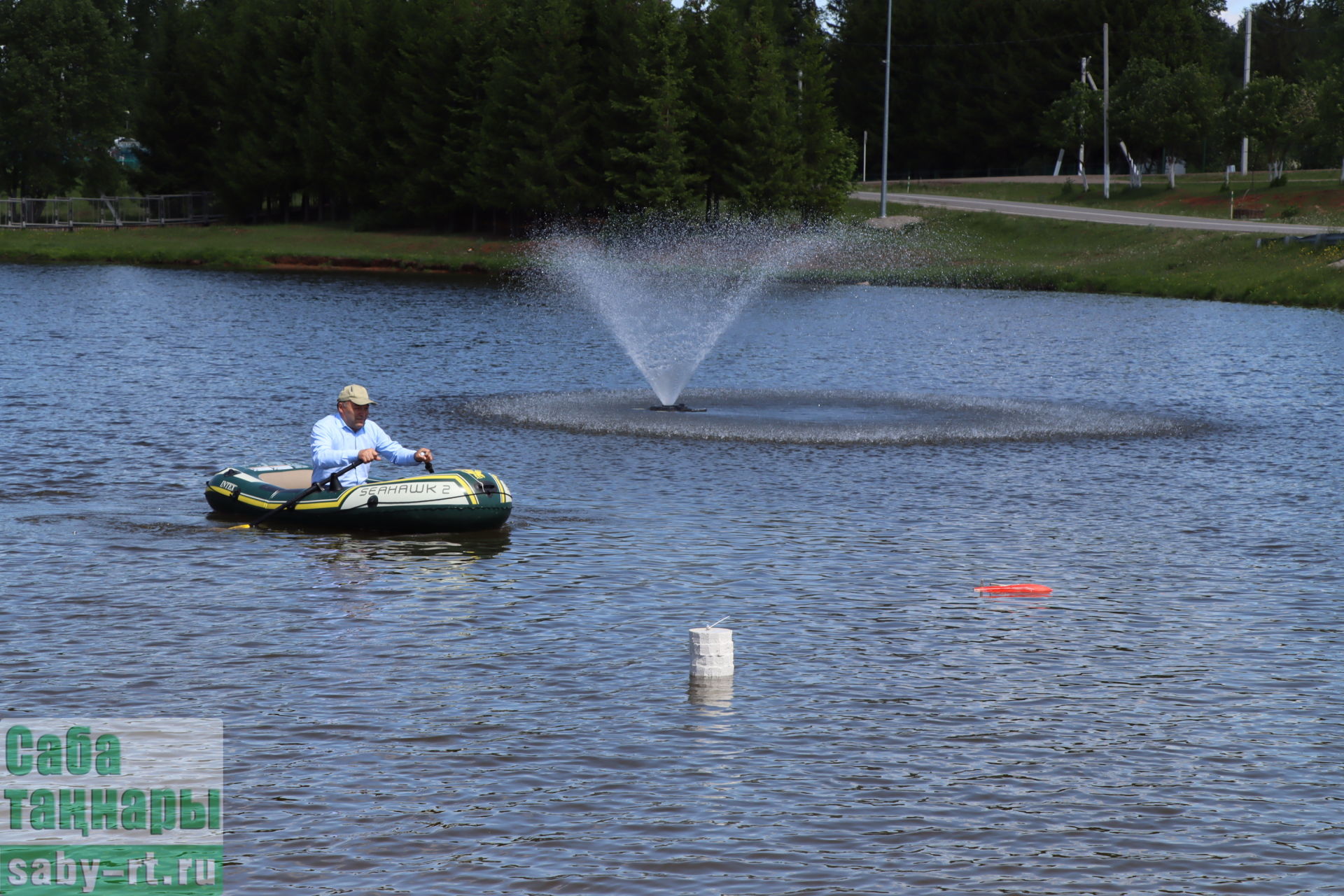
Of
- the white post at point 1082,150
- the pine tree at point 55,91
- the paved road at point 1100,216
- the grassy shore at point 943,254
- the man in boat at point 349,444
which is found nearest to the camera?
the man in boat at point 349,444

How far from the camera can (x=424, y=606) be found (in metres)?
18.3

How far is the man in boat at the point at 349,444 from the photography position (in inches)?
866

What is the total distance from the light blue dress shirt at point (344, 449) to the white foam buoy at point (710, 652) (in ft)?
26.4

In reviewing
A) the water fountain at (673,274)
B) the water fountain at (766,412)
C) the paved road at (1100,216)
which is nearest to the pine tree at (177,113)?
the water fountain at (673,274)

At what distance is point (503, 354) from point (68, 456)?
23.1 meters

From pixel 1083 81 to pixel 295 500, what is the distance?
11127 cm

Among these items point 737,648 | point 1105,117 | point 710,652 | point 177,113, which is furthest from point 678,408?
point 177,113

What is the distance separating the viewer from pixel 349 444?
2244 cm

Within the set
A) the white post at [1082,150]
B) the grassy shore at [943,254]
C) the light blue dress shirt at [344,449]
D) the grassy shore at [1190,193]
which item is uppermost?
the white post at [1082,150]

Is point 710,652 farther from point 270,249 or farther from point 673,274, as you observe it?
point 270,249

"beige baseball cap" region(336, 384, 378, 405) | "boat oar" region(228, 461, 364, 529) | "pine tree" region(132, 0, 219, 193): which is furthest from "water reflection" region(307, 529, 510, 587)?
"pine tree" region(132, 0, 219, 193)

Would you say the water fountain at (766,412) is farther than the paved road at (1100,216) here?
No

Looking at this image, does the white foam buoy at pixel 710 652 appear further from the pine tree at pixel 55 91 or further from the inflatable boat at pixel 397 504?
the pine tree at pixel 55 91

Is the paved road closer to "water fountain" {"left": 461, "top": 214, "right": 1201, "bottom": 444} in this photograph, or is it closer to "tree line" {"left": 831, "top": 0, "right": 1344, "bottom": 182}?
"tree line" {"left": 831, "top": 0, "right": 1344, "bottom": 182}
